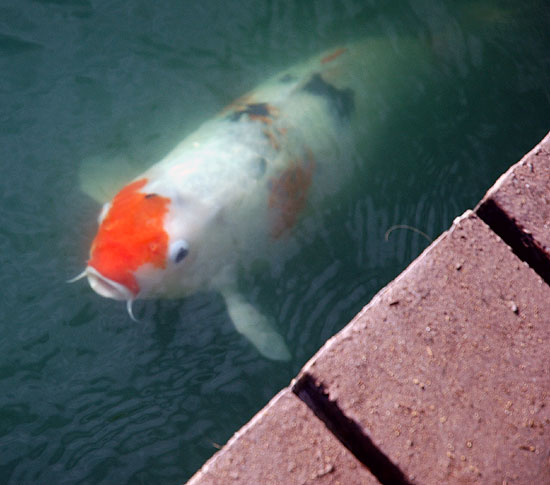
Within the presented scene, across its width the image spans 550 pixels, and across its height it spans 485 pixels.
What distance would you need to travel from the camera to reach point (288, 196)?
13.2 feet

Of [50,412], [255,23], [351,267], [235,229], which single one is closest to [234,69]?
[255,23]

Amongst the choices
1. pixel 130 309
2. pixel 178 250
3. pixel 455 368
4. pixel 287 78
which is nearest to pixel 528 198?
pixel 455 368

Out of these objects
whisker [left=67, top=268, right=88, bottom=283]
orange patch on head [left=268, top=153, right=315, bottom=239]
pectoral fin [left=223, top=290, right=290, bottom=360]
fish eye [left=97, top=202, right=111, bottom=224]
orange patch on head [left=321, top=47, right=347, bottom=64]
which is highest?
fish eye [left=97, top=202, right=111, bottom=224]

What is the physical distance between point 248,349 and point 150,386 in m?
0.62

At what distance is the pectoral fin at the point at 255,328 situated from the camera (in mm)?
3621

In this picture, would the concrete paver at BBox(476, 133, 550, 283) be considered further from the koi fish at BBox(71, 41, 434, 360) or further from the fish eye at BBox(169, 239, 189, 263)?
the fish eye at BBox(169, 239, 189, 263)

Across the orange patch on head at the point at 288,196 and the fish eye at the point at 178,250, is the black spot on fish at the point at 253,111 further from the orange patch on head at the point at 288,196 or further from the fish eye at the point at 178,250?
the fish eye at the point at 178,250

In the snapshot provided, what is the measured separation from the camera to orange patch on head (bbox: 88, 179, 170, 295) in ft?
10.9

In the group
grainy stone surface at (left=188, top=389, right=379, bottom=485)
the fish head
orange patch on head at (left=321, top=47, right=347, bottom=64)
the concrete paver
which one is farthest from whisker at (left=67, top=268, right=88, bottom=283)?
orange patch on head at (left=321, top=47, right=347, bottom=64)

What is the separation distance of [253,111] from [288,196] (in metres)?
0.72

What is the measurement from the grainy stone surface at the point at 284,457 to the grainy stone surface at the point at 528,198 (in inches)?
43.3

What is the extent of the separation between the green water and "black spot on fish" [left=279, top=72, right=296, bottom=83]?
0.22m

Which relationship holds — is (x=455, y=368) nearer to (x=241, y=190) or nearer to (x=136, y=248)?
(x=136, y=248)

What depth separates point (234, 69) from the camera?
475 centimetres
